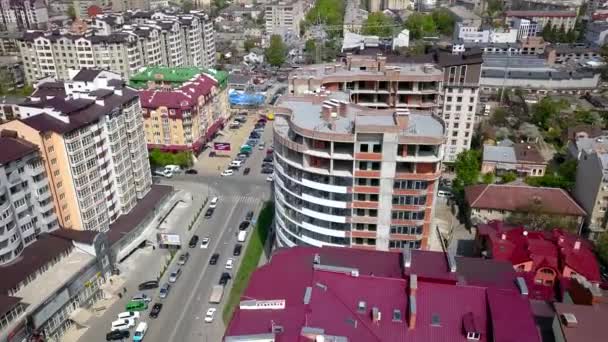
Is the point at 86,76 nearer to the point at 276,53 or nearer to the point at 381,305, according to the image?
the point at 381,305

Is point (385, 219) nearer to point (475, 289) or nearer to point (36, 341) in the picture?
point (475, 289)

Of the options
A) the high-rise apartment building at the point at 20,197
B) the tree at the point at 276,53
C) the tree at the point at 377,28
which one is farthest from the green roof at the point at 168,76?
the tree at the point at 377,28

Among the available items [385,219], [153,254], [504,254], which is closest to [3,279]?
[153,254]

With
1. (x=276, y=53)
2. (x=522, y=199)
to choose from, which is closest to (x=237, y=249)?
(x=522, y=199)

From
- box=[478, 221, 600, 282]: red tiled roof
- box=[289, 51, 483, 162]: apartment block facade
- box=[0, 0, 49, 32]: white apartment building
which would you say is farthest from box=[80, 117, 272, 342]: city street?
box=[0, 0, 49, 32]: white apartment building

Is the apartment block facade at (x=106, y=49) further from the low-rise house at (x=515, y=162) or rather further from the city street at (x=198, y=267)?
the low-rise house at (x=515, y=162)
